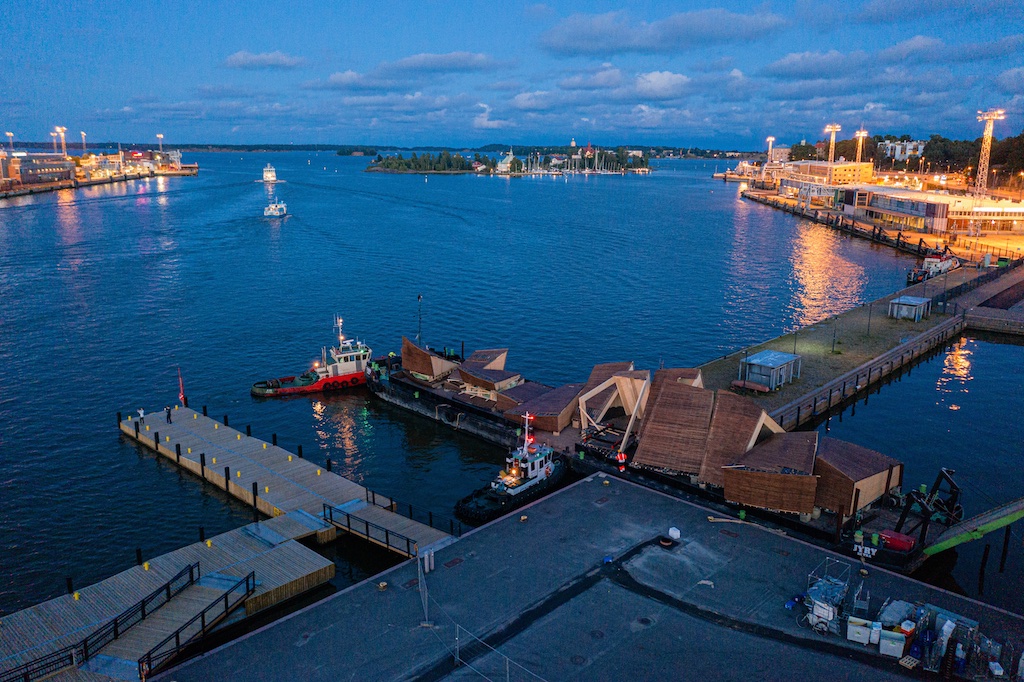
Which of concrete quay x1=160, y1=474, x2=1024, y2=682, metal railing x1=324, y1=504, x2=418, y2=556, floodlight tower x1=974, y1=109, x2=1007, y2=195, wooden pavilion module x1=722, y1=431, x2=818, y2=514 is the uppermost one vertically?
floodlight tower x1=974, y1=109, x2=1007, y2=195

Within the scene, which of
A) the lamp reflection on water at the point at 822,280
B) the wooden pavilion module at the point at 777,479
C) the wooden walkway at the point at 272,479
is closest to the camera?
the wooden pavilion module at the point at 777,479

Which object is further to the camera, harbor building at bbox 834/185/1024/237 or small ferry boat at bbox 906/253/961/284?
harbor building at bbox 834/185/1024/237

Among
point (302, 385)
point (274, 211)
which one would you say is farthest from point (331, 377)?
point (274, 211)

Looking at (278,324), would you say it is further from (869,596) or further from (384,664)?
(869,596)

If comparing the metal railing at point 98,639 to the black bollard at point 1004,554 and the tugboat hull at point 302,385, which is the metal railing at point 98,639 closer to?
the tugboat hull at point 302,385

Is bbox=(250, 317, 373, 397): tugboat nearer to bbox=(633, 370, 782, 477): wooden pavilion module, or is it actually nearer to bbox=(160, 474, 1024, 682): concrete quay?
bbox=(633, 370, 782, 477): wooden pavilion module

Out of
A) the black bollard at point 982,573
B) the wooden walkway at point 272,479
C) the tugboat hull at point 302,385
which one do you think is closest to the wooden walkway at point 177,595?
the wooden walkway at point 272,479

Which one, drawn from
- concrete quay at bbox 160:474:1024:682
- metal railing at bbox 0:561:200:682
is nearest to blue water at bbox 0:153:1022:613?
metal railing at bbox 0:561:200:682
